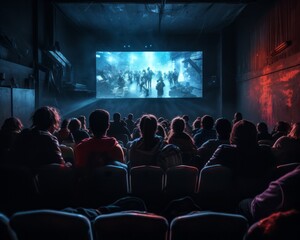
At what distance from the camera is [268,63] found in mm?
12047

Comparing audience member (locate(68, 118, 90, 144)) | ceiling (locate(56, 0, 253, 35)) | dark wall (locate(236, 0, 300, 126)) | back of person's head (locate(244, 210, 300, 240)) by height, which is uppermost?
ceiling (locate(56, 0, 253, 35))

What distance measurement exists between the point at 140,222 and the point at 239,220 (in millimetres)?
511

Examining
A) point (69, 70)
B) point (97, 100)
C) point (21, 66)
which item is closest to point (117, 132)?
point (21, 66)

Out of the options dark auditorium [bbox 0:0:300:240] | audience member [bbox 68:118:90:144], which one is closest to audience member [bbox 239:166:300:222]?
dark auditorium [bbox 0:0:300:240]

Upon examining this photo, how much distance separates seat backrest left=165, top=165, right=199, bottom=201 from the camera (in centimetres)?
333

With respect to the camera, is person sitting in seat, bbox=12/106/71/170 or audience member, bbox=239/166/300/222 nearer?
audience member, bbox=239/166/300/222

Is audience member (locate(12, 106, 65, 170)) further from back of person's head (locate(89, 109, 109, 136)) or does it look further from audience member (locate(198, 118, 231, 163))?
audience member (locate(198, 118, 231, 163))

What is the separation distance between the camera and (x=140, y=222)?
5.75 feet

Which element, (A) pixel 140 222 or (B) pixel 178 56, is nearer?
(A) pixel 140 222

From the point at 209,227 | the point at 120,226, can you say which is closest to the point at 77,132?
the point at 120,226

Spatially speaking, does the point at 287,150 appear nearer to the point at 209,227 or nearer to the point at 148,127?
the point at 148,127

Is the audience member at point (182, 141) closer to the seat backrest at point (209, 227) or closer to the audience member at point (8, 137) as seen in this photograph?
the audience member at point (8, 137)

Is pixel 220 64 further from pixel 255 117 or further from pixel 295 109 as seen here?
pixel 295 109

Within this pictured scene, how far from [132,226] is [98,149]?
6.04ft
